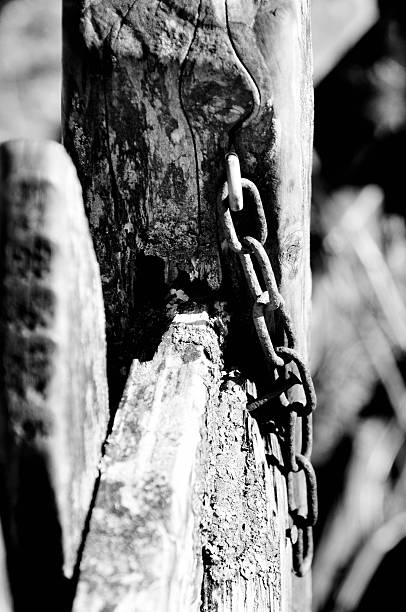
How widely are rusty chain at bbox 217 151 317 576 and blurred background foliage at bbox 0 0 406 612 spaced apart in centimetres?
258

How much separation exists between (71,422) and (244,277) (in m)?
0.54

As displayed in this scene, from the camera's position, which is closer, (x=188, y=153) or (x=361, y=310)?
(x=188, y=153)

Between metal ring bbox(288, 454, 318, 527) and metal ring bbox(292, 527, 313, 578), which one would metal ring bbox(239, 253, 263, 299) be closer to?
metal ring bbox(288, 454, 318, 527)

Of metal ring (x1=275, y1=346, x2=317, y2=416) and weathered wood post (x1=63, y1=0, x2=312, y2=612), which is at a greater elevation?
weathered wood post (x1=63, y1=0, x2=312, y2=612)

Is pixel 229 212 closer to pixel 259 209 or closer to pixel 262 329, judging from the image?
pixel 259 209

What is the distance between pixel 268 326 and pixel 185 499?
44 centimetres

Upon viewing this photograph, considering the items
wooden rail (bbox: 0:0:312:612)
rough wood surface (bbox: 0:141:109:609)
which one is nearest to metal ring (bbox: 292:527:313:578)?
wooden rail (bbox: 0:0:312:612)

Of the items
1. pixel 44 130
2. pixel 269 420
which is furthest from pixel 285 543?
pixel 44 130

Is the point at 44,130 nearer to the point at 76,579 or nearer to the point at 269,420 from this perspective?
the point at 269,420

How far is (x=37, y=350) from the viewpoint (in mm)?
754

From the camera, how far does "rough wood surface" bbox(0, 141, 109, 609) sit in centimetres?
74

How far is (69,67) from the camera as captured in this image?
3.80 feet

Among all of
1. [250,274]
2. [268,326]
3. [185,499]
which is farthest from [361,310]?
[185,499]

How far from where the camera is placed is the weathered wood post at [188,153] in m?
1.09
